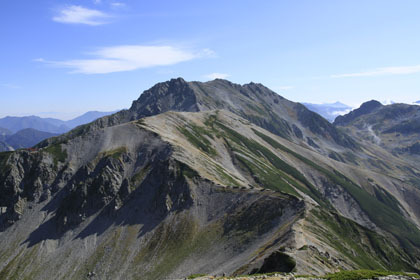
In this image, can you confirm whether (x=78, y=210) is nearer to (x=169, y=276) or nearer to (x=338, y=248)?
(x=169, y=276)

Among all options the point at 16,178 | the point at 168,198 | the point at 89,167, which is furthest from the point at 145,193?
the point at 16,178

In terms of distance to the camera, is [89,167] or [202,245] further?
[89,167]

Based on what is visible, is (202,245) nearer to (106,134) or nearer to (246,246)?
(246,246)

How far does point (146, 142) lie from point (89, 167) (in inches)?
1329

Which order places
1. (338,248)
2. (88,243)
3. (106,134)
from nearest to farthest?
(338,248), (88,243), (106,134)

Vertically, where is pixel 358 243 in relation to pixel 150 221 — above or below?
below

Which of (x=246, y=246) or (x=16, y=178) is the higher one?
(x=16, y=178)

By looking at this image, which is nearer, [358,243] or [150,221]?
[358,243]

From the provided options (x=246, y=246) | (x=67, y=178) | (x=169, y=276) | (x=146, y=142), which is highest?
(x=146, y=142)

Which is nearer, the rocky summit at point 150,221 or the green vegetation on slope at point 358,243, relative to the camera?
the rocky summit at point 150,221

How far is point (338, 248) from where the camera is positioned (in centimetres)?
10581

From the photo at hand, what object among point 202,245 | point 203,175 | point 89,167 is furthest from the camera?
point 89,167

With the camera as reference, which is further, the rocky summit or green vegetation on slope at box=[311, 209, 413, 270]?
green vegetation on slope at box=[311, 209, 413, 270]

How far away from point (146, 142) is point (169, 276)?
89743 mm
